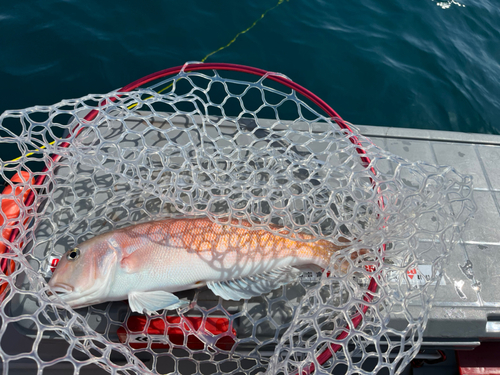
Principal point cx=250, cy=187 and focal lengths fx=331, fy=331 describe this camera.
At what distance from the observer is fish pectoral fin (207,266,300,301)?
90.7 inches

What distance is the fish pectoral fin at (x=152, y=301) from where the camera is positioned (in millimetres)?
2164

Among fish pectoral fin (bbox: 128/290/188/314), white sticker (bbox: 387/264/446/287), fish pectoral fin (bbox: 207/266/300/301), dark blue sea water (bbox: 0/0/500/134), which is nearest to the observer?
fish pectoral fin (bbox: 128/290/188/314)

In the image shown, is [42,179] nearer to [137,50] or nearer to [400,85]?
[137,50]

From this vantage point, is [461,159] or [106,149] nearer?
[106,149]

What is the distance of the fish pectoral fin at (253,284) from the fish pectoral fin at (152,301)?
261 mm

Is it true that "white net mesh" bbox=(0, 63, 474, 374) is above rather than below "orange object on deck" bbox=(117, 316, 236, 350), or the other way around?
above

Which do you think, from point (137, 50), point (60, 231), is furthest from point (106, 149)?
point (137, 50)

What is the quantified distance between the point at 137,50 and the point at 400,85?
4.00m

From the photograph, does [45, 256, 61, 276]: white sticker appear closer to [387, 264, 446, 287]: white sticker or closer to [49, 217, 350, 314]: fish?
[49, 217, 350, 314]: fish

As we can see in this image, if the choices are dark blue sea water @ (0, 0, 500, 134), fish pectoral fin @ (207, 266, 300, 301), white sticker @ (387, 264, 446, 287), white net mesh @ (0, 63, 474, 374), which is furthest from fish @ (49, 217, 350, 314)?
dark blue sea water @ (0, 0, 500, 134)

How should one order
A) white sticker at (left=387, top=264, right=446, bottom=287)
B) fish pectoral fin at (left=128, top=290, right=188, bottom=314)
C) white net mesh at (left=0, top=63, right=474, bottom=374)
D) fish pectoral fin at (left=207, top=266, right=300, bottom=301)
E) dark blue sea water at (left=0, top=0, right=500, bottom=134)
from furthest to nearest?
dark blue sea water at (left=0, top=0, right=500, bottom=134) → white sticker at (left=387, top=264, right=446, bottom=287) → fish pectoral fin at (left=207, top=266, right=300, bottom=301) → fish pectoral fin at (left=128, top=290, right=188, bottom=314) → white net mesh at (left=0, top=63, right=474, bottom=374)

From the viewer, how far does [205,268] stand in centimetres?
232

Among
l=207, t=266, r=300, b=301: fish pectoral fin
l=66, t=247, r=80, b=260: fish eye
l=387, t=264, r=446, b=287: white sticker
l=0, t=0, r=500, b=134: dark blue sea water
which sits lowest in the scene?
l=66, t=247, r=80, b=260: fish eye

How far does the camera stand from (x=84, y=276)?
7.18ft
